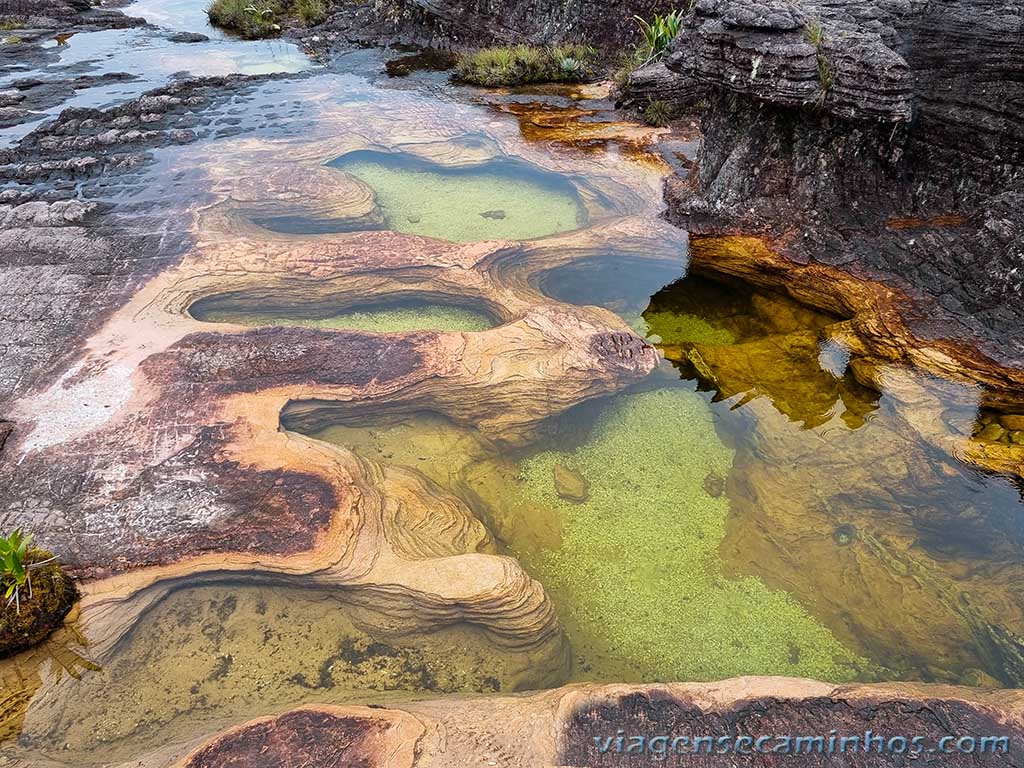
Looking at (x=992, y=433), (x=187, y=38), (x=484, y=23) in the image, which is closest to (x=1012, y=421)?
(x=992, y=433)

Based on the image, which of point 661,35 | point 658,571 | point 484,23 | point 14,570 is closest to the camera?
point 14,570

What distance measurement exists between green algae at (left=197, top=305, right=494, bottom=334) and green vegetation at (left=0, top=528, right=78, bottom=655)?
331 centimetres

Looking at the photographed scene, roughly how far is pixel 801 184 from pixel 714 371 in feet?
9.49

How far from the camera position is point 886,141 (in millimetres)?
7230

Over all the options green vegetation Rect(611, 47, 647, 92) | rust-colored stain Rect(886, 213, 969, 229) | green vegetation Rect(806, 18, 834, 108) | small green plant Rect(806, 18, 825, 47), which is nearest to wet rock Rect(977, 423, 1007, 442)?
rust-colored stain Rect(886, 213, 969, 229)

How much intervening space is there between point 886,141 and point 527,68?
7948mm

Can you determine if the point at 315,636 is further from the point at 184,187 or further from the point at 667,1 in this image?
the point at 667,1

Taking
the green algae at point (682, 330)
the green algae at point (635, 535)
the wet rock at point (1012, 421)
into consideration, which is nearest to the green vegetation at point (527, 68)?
the green algae at point (682, 330)

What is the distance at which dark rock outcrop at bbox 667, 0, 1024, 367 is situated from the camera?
622 cm

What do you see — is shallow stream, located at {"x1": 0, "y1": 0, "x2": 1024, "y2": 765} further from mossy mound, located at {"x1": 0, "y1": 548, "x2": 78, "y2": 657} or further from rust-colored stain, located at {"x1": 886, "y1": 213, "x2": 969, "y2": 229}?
rust-colored stain, located at {"x1": 886, "y1": 213, "x2": 969, "y2": 229}

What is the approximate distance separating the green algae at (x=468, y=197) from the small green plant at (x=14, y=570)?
5800 mm

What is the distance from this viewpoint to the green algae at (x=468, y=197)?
29.1ft

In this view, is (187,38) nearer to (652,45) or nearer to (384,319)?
(652,45)

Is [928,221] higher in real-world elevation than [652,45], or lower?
lower
